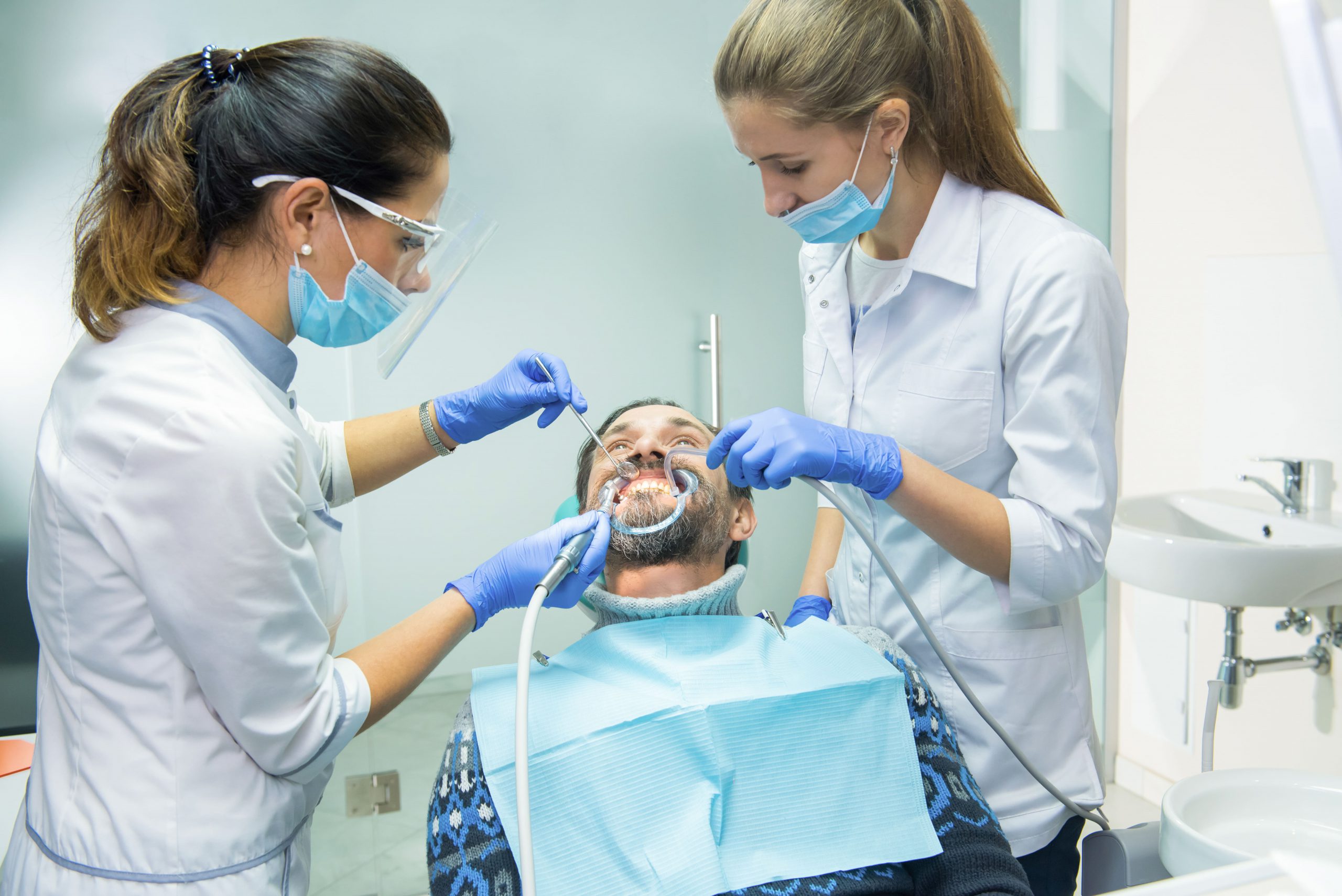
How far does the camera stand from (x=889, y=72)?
3.92 ft

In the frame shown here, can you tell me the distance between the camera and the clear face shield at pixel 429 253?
1135 millimetres

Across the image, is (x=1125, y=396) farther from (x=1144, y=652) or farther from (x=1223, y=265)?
(x=1144, y=652)

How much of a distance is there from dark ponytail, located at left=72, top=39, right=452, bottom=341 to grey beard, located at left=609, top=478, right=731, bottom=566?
676 millimetres

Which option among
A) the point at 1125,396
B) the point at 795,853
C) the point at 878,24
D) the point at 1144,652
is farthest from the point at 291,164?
the point at 1144,652

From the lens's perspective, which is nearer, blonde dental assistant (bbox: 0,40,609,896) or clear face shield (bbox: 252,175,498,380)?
blonde dental assistant (bbox: 0,40,609,896)

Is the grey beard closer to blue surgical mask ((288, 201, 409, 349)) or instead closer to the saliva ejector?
the saliva ejector

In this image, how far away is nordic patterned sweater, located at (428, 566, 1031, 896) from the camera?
3.53 ft

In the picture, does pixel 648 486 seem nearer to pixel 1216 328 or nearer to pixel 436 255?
pixel 436 255

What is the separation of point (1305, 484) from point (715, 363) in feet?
4.88

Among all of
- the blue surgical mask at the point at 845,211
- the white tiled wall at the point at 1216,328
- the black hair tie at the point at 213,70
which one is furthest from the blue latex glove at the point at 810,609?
the white tiled wall at the point at 1216,328

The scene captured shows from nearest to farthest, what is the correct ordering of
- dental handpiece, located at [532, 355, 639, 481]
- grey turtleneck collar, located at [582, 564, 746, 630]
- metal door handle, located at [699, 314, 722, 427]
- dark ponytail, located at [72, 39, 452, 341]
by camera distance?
dark ponytail, located at [72, 39, 452, 341], grey turtleneck collar, located at [582, 564, 746, 630], dental handpiece, located at [532, 355, 639, 481], metal door handle, located at [699, 314, 722, 427]

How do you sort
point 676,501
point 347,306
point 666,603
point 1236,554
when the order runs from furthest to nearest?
1. point 1236,554
2. point 676,501
3. point 666,603
4. point 347,306

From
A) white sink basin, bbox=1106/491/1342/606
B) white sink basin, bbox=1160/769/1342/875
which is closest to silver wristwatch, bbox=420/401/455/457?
white sink basin, bbox=1160/769/1342/875

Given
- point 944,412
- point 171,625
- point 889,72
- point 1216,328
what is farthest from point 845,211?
point 1216,328
